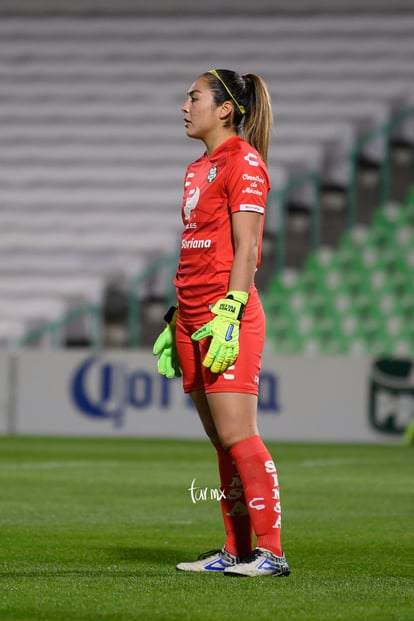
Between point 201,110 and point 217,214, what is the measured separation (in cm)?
37

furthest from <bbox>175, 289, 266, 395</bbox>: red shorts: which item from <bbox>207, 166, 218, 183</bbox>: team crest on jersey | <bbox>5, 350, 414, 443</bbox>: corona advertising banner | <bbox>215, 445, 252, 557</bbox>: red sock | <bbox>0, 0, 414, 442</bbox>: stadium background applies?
<bbox>0, 0, 414, 442</bbox>: stadium background

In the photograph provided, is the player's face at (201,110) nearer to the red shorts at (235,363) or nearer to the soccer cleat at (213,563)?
the red shorts at (235,363)

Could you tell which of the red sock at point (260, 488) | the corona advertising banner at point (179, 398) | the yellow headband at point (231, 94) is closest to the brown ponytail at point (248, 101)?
the yellow headband at point (231, 94)

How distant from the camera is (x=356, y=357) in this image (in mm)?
13891

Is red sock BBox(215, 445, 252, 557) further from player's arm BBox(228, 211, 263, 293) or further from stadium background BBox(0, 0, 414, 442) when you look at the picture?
stadium background BBox(0, 0, 414, 442)

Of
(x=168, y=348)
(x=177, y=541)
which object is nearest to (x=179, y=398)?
(x=177, y=541)

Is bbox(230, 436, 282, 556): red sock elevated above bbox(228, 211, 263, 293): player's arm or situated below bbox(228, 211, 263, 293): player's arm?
below

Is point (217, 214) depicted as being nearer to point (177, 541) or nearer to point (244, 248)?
point (244, 248)

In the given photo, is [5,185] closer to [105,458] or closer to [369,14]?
[369,14]

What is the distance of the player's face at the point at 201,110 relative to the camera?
14.9ft

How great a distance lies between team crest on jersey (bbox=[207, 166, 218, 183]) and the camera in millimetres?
4477

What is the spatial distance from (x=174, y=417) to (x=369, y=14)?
7721mm

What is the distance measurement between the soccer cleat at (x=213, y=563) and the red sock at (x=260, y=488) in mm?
198

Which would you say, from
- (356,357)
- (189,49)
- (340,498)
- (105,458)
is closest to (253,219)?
(340,498)
